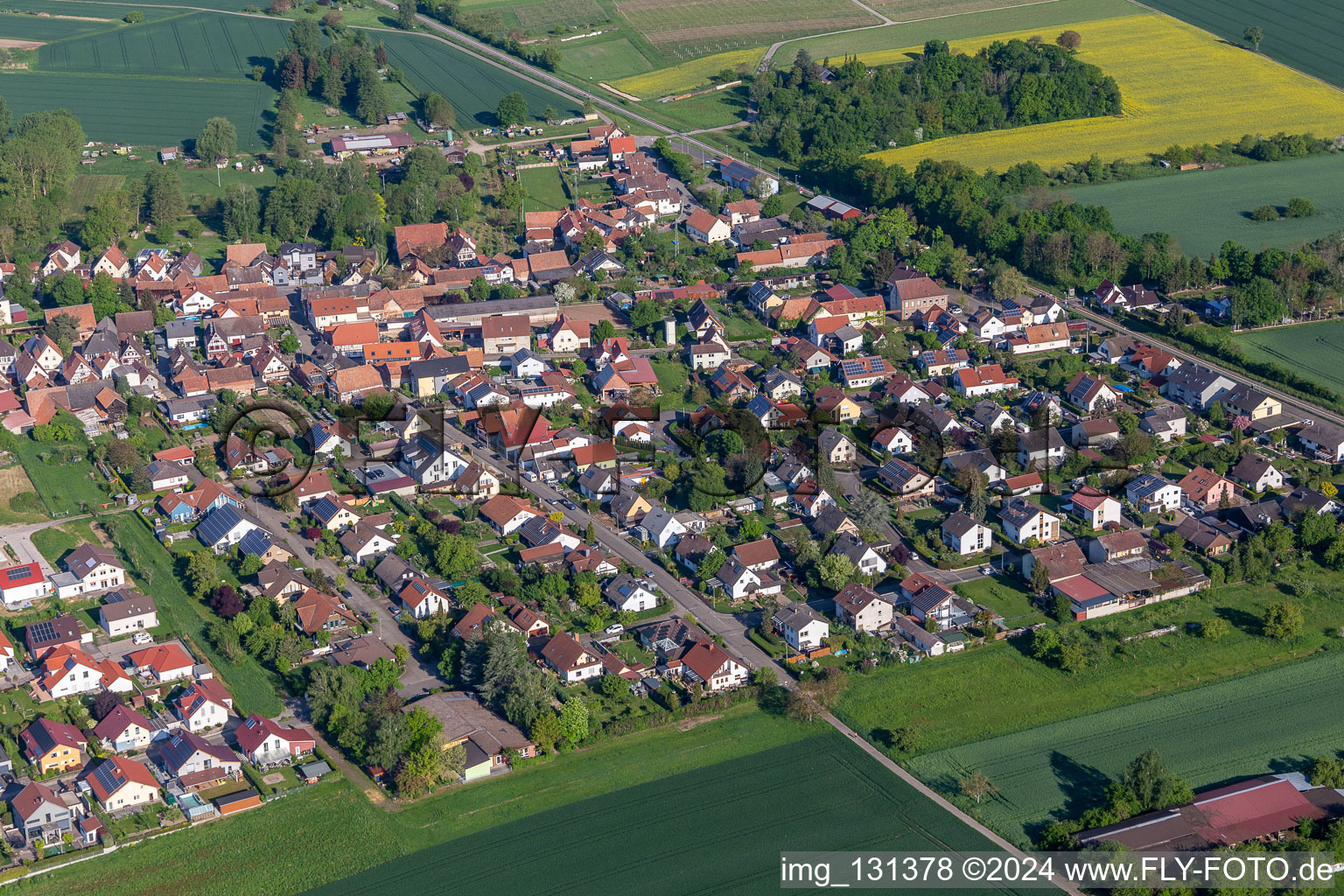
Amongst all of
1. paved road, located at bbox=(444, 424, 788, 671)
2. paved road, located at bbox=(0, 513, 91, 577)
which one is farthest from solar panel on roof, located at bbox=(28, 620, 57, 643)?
paved road, located at bbox=(444, 424, 788, 671)

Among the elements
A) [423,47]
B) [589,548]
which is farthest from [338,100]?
[589,548]

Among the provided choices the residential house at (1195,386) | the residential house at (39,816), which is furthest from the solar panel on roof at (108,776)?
the residential house at (1195,386)

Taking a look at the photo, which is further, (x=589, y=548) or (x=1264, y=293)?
(x=1264, y=293)

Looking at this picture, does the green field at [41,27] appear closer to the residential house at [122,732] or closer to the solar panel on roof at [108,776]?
the residential house at [122,732]

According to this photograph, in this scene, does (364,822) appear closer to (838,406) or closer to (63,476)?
(63,476)

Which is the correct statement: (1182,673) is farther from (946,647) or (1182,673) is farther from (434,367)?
(434,367)
